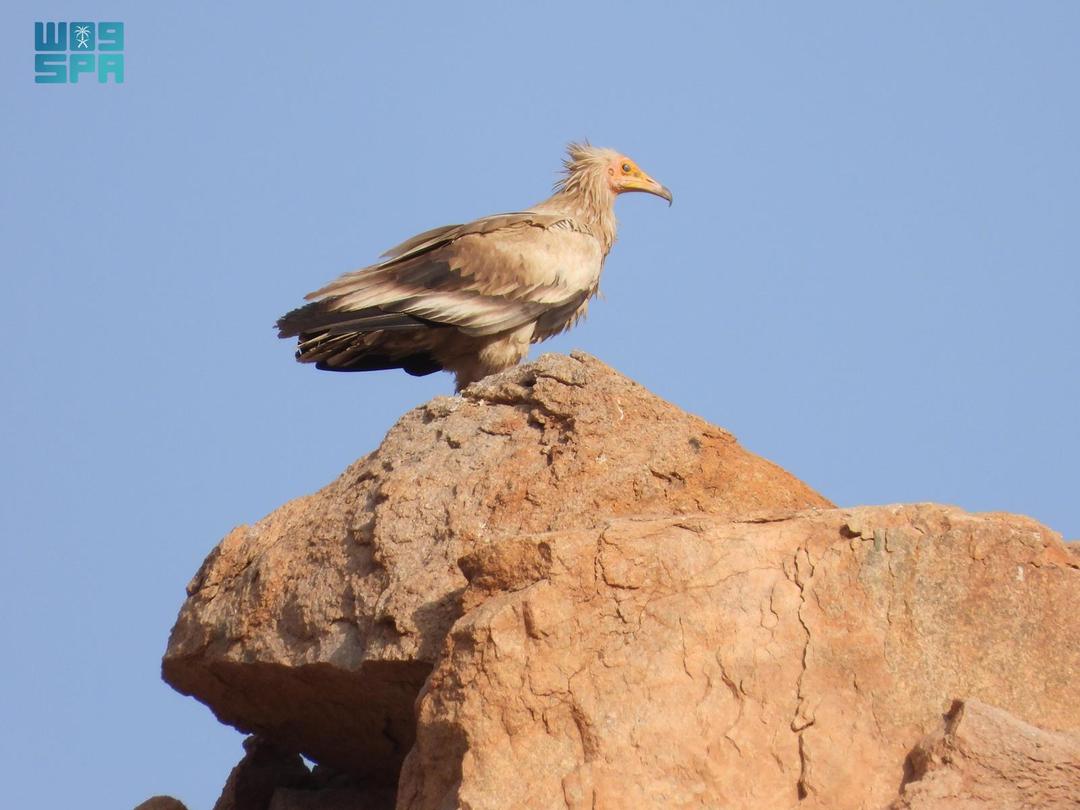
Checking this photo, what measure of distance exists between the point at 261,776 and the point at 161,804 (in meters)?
0.56

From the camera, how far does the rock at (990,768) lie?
16.0 ft

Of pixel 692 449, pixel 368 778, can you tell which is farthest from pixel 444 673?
pixel 368 778

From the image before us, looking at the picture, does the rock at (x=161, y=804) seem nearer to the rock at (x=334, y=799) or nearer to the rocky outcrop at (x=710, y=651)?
the rock at (x=334, y=799)

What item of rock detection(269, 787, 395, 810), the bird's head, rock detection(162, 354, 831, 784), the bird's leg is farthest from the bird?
rock detection(269, 787, 395, 810)

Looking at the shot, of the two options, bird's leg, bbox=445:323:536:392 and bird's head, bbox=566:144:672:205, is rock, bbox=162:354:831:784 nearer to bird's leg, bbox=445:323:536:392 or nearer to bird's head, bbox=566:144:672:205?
bird's leg, bbox=445:323:536:392

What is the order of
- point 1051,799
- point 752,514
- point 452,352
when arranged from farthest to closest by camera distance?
point 452,352, point 752,514, point 1051,799

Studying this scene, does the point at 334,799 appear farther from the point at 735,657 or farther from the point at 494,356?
the point at 494,356

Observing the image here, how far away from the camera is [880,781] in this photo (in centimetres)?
507

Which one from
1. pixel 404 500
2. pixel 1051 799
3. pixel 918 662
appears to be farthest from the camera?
pixel 404 500

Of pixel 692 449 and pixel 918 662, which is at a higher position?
pixel 692 449

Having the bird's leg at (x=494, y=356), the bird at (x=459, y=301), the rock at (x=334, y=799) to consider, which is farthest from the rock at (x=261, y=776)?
the bird's leg at (x=494, y=356)

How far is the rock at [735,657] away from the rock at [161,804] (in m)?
2.87

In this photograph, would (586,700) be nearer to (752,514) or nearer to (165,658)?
(752,514)

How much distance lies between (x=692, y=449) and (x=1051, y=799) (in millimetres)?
2315
